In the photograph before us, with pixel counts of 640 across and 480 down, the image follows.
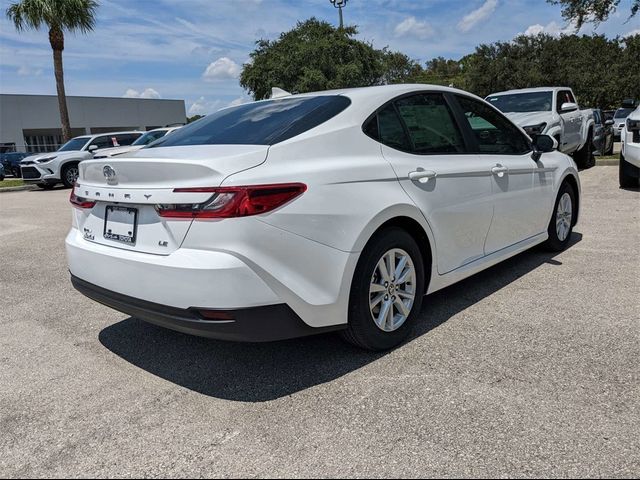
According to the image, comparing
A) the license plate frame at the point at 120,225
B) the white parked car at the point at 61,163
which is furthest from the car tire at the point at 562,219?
the white parked car at the point at 61,163

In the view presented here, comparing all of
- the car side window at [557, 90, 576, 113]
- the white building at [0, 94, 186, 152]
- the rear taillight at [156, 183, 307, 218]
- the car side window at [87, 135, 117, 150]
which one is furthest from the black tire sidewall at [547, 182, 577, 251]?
the white building at [0, 94, 186, 152]

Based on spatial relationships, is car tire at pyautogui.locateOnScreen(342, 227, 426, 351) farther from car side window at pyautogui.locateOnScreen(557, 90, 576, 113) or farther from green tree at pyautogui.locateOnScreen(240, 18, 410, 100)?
green tree at pyautogui.locateOnScreen(240, 18, 410, 100)

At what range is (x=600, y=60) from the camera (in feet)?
132

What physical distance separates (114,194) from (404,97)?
6.52ft

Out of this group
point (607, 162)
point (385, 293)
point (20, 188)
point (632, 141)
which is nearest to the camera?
point (385, 293)

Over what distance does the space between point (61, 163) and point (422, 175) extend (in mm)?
16072

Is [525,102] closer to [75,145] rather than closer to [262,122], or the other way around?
[262,122]

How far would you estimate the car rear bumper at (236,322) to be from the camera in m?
2.69

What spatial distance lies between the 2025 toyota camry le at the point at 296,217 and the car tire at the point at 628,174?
21.2 ft

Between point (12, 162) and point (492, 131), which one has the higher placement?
point (12, 162)

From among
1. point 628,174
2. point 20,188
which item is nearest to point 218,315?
point 628,174

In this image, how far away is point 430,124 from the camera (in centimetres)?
385

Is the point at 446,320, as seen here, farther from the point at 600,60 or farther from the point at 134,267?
the point at 600,60

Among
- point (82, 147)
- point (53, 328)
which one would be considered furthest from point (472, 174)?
point (82, 147)
